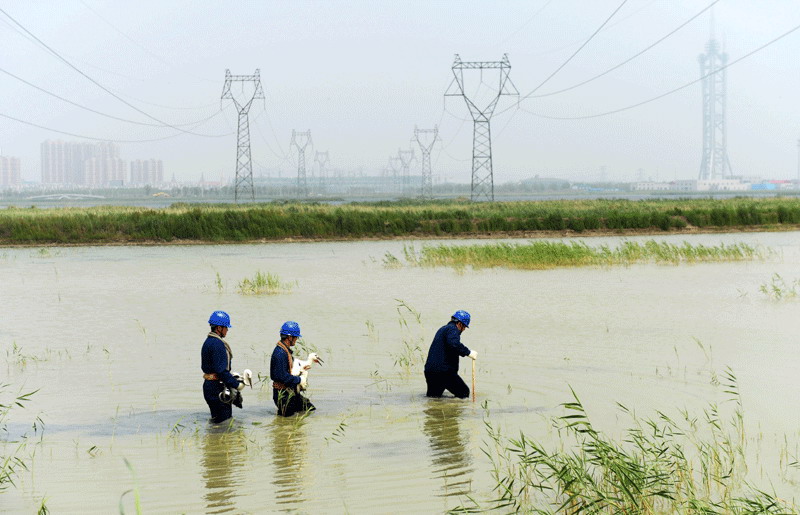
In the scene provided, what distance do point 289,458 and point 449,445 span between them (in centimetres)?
165

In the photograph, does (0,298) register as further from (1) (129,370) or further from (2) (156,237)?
(2) (156,237)

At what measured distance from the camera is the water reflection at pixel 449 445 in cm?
890

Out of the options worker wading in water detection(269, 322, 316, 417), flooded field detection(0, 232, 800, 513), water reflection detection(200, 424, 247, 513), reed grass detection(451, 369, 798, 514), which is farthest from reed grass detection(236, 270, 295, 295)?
reed grass detection(451, 369, 798, 514)

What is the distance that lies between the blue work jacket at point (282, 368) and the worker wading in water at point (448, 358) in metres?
1.84

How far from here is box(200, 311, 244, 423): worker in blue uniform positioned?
1049 centimetres

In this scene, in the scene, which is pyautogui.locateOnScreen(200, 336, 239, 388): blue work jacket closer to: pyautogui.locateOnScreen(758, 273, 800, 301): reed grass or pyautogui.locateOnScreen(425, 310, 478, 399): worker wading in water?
pyautogui.locateOnScreen(425, 310, 478, 399): worker wading in water

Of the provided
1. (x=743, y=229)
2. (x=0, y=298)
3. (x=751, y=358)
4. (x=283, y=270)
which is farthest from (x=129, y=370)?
(x=743, y=229)

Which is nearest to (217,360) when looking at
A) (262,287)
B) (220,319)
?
(220,319)

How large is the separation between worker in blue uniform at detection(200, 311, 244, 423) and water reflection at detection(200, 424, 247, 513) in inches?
11.2

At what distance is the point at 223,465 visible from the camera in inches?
381

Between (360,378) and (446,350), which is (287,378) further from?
(360,378)

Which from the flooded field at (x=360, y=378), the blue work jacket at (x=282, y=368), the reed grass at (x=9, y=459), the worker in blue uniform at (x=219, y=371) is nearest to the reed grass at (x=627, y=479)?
the flooded field at (x=360, y=378)

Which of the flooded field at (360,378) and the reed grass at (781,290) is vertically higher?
the reed grass at (781,290)

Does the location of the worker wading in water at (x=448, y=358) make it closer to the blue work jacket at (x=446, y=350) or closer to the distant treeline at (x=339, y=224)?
the blue work jacket at (x=446, y=350)
